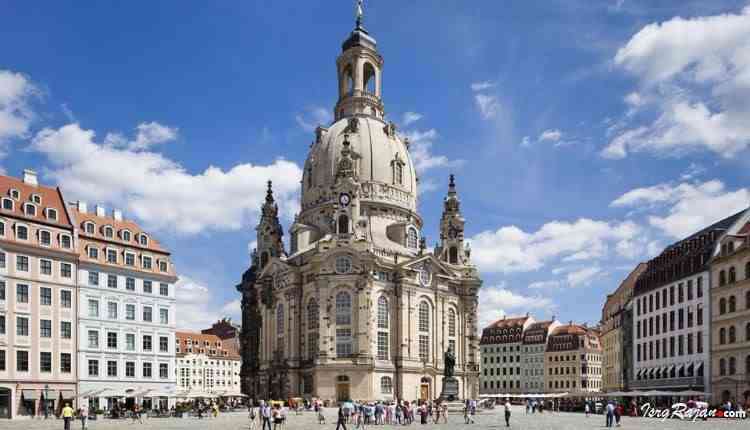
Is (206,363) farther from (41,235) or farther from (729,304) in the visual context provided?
(729,304)

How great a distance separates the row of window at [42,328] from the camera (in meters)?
67.3

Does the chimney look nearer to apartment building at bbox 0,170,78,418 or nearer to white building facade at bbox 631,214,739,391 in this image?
apartment building at bbox 0,170,78,418

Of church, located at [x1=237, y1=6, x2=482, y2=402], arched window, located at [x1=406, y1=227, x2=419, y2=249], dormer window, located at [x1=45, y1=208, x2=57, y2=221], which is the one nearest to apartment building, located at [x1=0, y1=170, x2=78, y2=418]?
dormer window, located at [x1=45, y1=208, x2=57, y2=221]

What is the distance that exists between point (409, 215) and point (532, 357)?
6663 centimetres

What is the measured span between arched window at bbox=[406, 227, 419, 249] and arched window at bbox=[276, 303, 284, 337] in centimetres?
2031

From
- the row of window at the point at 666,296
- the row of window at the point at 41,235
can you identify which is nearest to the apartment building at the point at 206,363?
the row of window at the point at 666,296

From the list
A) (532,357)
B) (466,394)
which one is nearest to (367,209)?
(466,394)

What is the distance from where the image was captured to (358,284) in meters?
104

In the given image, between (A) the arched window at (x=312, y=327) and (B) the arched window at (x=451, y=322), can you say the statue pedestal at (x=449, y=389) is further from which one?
(B) the arched window at (x=451, y=322)

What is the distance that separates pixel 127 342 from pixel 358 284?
113 feet

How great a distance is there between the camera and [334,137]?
124 m

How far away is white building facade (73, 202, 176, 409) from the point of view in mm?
74188

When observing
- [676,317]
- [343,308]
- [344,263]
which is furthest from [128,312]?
[676,317]

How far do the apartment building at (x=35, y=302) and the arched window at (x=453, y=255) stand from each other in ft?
203
